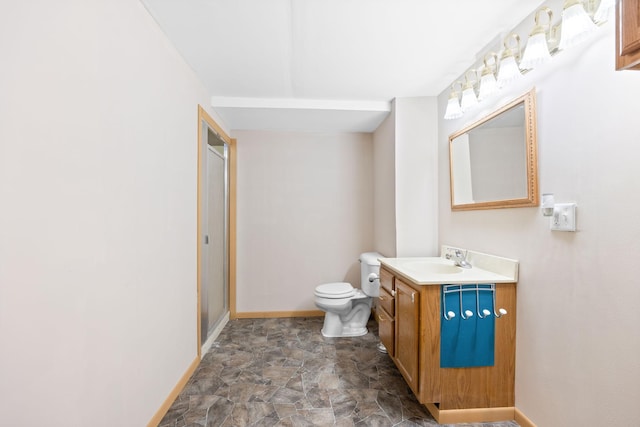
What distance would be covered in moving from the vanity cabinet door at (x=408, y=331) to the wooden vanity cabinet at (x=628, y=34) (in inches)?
49.3

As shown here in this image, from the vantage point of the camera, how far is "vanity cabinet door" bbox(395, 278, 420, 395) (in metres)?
1.64

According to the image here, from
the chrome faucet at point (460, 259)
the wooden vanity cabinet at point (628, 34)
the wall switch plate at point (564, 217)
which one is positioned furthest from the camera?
the chrome faucet at point (460, 259)

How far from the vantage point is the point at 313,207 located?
11.3ft

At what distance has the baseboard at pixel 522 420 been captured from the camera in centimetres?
155

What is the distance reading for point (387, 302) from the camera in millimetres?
2152

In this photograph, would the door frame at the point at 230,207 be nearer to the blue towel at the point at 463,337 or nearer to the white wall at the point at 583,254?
the blue towel at the point at 463,337

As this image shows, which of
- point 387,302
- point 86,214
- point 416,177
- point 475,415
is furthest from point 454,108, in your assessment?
point 86,214

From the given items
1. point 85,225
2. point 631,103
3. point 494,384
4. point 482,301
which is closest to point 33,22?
point 85,225

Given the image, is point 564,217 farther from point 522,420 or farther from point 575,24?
point 522,420

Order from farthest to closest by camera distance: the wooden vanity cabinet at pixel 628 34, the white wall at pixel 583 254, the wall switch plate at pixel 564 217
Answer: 1. the wall switch plate at pixel 564 217
2. the white wall at pixel 583 254
3. the wooden vanity cabinet at pixel 628 34

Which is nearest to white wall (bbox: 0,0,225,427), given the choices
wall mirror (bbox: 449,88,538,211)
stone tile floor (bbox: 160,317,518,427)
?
stone tile floor (bbox: 160,317,518,427)

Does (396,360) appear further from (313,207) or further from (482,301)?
(313,207)

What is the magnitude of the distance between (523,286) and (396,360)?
949 mm

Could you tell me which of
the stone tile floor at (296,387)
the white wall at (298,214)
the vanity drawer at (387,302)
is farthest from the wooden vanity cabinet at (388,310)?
the white wall at (298,214)
